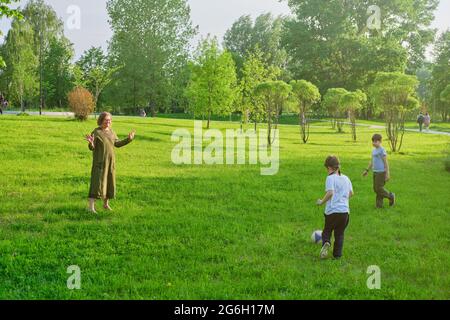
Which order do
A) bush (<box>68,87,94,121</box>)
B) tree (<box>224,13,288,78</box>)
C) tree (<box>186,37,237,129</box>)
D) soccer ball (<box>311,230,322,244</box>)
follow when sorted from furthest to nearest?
tree (<box>224,13,288,78</box>), tree (<box>186,37,237,129</box>), bush (<box>68,87,94,121</box>), soccer ball (<box>311,230,322,244</box>)

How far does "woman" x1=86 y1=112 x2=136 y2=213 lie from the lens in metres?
8.93

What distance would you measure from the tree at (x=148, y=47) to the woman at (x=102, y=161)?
48.9 meters

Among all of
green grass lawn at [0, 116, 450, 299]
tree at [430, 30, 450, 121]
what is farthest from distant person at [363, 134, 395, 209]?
tree at [430, 30, 450, 121]

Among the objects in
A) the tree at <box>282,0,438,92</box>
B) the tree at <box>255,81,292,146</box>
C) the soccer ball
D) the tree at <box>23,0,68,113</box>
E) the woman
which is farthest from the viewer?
the tree at <box>23,0,68,113</box>

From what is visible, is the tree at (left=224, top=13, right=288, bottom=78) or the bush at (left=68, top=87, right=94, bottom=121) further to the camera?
the tree at (left=224, top=13, right=288, bottom=78)

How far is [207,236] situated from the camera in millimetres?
7906

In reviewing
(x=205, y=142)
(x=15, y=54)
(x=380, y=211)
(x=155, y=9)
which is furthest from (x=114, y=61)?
(x=380, y=211)

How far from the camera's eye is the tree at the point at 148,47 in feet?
181

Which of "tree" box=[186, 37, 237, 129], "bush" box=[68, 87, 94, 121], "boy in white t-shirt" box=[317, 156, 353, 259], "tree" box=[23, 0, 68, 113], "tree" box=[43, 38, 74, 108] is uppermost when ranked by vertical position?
"tree" box=[23, 0, 68, 113]

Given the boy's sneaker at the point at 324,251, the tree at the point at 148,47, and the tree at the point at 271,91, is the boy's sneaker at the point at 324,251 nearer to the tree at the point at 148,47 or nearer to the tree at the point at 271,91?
the tree at the point at 271,91

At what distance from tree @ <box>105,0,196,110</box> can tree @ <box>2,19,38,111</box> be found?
10110mm

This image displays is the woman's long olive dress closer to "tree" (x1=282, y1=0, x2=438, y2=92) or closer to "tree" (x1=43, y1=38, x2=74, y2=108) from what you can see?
"tree" (x1=282, y1=0, x2=438, y2=92)

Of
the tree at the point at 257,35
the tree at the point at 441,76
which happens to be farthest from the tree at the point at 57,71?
the tree at the point at 441,76
